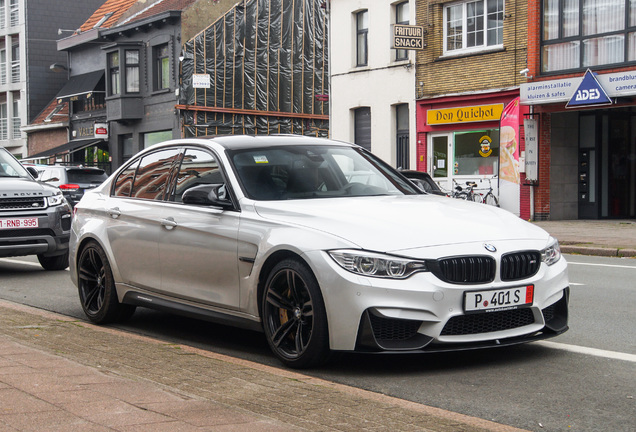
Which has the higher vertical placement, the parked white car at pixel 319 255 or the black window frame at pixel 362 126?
the black window frame at pixel 362 126

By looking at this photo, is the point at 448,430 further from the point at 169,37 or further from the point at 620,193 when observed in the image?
the point at 169,37

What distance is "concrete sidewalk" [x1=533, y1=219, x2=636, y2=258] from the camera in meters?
15.6

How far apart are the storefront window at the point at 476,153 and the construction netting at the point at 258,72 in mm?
14085

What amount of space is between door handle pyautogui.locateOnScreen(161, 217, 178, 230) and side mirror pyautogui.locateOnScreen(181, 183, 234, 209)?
1.21 ft

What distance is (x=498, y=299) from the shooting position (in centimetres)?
560

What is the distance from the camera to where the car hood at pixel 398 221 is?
18.2ft

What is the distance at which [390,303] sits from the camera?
5.38 meters

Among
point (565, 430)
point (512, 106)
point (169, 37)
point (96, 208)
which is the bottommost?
point (565, 430)

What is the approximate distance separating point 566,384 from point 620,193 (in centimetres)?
2075

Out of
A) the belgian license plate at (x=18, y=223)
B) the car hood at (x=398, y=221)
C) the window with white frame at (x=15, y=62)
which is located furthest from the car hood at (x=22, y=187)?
the window with white frame at (x=15, y=62)

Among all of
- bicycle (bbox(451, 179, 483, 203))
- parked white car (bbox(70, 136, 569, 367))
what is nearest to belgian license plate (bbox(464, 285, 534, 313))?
parked white car (bbox(70, 136, 569, 367))

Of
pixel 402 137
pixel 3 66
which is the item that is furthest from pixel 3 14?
pixel 402 137

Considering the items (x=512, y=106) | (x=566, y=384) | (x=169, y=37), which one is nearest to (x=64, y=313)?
(x=566, y=384)

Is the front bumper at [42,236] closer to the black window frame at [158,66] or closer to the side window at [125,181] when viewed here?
the side window at [125,181]
